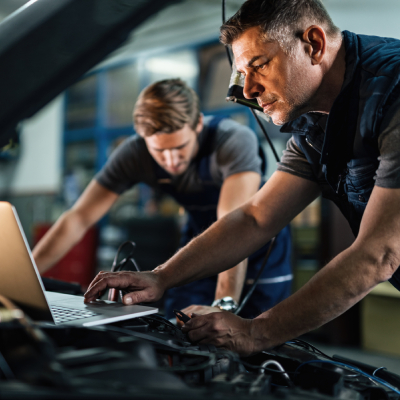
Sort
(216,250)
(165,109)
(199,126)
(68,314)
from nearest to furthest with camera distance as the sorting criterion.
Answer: (68,314) < (216,250) < (165,109) < (199,126)

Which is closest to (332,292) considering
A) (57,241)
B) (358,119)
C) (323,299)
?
(323,299)

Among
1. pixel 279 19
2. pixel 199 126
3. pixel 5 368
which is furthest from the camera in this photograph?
pixel 199 126

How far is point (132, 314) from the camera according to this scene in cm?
82

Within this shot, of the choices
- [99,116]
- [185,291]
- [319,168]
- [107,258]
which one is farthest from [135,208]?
[319,168]

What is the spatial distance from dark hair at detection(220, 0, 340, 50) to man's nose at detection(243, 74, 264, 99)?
9 cm

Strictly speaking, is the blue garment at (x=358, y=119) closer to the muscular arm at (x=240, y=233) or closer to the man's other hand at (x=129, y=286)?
the muscular arm at (x=240, y=233)

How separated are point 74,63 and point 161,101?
96 centimetres

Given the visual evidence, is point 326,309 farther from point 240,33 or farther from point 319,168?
point 240,33

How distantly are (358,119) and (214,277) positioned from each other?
1076 mm

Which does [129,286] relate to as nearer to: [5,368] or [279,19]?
[5,368]

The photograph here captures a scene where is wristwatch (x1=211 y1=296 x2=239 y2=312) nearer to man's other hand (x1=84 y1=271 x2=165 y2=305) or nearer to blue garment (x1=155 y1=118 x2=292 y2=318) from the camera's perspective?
man's other hand (x1=84 y1=271 x2=165 y2=305)

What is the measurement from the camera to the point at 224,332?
30.7 inches

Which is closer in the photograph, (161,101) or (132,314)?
(132,314)

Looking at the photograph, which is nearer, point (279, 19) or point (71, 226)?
point (279, 19)
